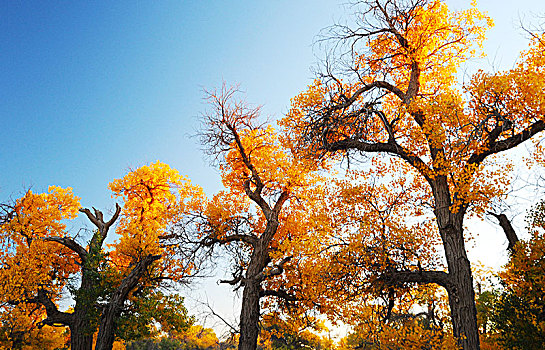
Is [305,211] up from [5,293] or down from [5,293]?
up

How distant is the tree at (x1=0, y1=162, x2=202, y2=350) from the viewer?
14.7 meters

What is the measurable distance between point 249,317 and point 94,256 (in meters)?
7.48

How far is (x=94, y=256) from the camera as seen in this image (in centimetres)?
1550

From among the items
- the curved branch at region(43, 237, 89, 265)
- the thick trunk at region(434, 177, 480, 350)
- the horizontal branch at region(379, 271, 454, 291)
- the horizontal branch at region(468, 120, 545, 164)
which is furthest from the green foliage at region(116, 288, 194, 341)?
the horizontal branch at region(468, 120, 545, 164)

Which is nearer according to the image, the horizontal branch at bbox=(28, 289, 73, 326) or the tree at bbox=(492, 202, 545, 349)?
the tree at bbox=(492, 202, 545, 349)

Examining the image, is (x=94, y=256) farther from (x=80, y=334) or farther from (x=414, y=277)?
(x=414, y=277)

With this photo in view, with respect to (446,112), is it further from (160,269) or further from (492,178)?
(160,269)

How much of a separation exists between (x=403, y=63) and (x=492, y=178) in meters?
4.50

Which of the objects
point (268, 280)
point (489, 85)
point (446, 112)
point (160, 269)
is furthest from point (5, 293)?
point (489, 85)

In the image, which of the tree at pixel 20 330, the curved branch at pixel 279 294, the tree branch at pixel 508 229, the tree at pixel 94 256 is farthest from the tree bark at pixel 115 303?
the tree branch at pixel 508 229

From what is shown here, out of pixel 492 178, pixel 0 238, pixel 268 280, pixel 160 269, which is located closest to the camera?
pixel 492 178

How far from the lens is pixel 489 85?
8.95 metres

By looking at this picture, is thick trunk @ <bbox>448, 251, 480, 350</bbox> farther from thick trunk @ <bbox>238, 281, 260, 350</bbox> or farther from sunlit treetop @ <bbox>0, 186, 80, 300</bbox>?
sunlit treetop @ <bbox>0, 186, 80, 300</bbox>

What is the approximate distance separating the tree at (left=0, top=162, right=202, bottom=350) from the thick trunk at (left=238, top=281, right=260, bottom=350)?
9.10ft
